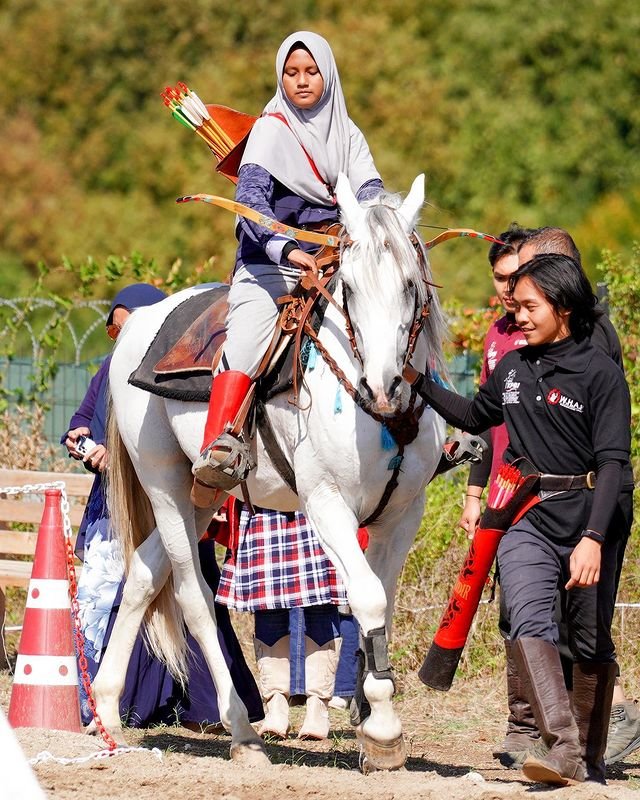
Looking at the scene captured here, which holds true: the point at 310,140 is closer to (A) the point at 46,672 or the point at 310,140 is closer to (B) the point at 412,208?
(B) the point at 412,208

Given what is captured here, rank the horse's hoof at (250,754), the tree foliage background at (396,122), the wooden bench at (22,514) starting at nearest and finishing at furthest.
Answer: the horse's hoof at (250,754) → the wooden bench at (22,514) → the tree foliage background at (396,122)

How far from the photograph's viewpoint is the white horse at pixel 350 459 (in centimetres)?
475

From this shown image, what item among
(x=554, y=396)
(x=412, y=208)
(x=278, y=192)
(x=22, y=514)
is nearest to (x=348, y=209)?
(x=412, y=208)

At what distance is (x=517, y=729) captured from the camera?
5762 millimetres

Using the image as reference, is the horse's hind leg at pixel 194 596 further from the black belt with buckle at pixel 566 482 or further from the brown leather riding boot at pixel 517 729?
the black belt with buckle at pixel 566 482

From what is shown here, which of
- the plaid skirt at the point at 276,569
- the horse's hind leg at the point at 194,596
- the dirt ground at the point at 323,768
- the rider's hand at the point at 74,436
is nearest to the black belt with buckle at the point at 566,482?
the dirt ground at the point at 323,768

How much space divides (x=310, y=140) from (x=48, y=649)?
254 cm

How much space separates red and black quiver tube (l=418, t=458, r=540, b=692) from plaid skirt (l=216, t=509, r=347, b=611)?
1.41 metres

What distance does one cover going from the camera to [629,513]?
4.83 m

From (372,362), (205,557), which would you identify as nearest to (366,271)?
(372,362)

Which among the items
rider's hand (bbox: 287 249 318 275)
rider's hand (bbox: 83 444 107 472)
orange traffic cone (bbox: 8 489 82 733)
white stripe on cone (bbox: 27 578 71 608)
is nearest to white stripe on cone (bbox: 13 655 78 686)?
orange traffic cone (bbox: 8 489 82 733)

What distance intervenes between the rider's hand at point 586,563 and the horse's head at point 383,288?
791 mm

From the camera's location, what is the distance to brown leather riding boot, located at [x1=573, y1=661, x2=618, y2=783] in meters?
4.86

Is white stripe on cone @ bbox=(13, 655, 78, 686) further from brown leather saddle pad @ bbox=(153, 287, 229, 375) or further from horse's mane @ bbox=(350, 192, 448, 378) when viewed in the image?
horse's mane @ bbox=(350, 192, 448, 378)
